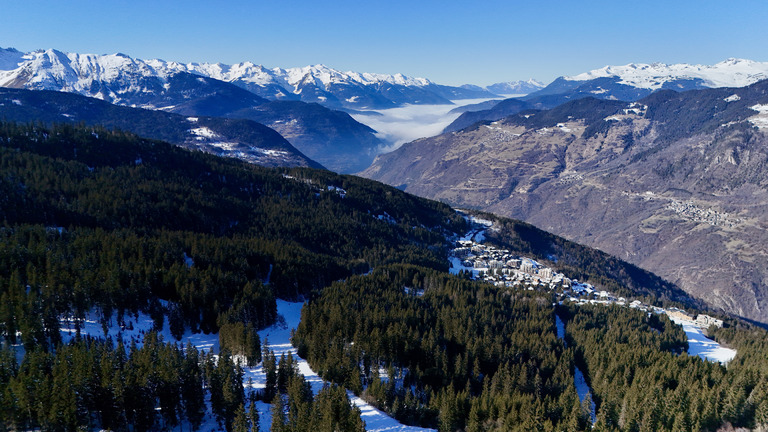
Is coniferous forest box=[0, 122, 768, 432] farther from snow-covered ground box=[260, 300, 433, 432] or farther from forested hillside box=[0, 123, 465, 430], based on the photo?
snow-covered ground box=[260, 300, 433, 432]

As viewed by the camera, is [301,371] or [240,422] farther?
[301,371]

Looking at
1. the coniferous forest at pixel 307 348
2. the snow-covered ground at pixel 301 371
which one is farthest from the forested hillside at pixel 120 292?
the snow-covered ground at pixel 301 371

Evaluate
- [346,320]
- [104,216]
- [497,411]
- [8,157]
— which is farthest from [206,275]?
[8,157]

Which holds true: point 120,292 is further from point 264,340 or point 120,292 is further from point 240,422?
point 240,422

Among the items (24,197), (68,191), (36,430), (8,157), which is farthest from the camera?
(8,157)

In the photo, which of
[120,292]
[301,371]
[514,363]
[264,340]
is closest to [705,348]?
[514,363]

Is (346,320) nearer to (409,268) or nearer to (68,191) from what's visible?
(409,268)

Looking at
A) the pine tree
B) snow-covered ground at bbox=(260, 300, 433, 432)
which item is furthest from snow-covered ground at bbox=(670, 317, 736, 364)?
the pine tree
